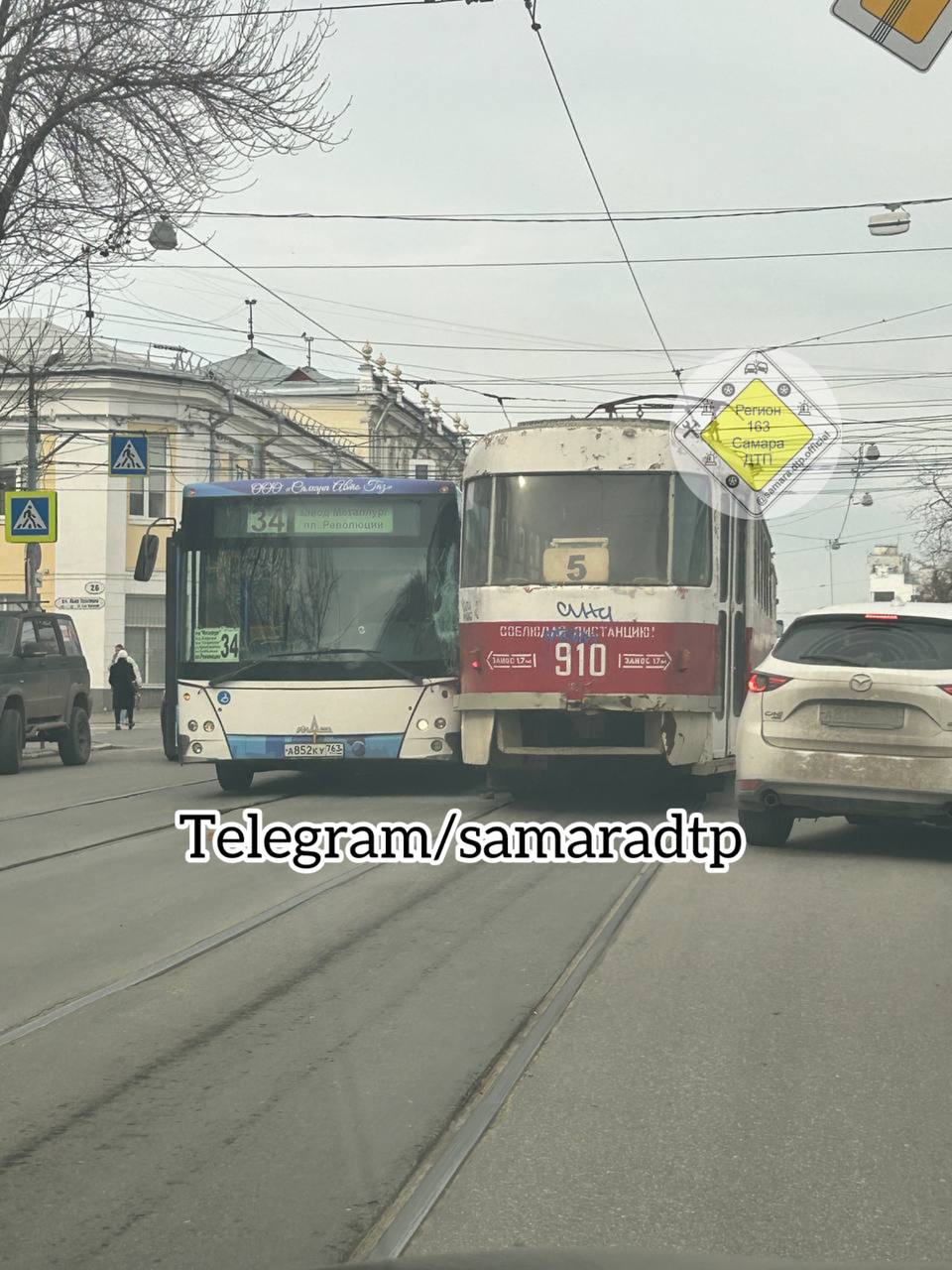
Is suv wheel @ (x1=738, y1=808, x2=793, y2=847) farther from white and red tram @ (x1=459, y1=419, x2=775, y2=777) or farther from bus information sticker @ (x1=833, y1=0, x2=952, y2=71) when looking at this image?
bus information sticker @ (x1=833, y1=0, x2=952, y2=71)

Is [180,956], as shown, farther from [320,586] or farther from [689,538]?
[320,586]

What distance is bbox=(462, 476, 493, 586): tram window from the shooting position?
15047 millimetres

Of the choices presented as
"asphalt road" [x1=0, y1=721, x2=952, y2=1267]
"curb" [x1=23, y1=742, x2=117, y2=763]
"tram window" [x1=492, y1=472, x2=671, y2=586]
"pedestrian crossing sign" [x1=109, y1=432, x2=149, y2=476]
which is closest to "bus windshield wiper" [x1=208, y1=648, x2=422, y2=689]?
"tram window" [x1=492, y1=472, x2=671, y2=586]

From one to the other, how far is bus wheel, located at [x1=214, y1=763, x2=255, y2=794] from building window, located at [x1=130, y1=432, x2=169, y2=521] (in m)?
33.9

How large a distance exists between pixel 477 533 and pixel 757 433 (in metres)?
19.7

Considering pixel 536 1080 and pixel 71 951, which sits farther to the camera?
pixel 71 951

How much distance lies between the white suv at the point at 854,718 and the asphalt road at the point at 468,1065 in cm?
66

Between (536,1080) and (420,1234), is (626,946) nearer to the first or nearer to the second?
(536,1080)

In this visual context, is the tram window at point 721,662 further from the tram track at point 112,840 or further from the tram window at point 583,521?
the tram track at point 112,840

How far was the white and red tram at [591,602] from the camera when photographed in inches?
569

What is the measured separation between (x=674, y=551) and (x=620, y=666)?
1110 mm

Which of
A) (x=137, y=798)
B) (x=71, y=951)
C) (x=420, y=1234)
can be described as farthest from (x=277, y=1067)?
(x=137, y=798)

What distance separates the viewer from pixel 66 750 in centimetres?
2402

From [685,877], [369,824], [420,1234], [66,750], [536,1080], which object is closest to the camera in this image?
[420,1234]
